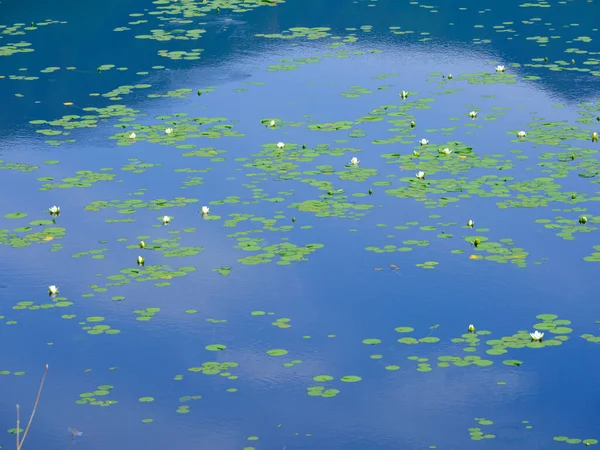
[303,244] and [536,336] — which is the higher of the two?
[303,244]

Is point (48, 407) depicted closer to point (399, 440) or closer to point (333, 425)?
point (333, 425)

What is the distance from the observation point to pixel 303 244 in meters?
6.80

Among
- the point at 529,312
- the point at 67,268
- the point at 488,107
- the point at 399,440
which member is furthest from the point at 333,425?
the point at 488,107

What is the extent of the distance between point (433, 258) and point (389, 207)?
0.90 m

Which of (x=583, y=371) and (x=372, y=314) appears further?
(x=372, y=314)

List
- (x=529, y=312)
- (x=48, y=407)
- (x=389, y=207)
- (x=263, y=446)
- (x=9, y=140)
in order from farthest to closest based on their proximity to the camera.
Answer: (x=9, y=140)
(x=389, y=207)
(x=529, y=312)
(x=48, y=407)
(x=263, y=446)

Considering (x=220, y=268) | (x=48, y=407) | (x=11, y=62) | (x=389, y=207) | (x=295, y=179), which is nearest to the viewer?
(x=48, y=407)

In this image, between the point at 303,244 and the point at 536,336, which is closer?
the point at 536,336

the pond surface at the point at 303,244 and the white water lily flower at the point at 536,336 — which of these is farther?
the white water lily flower at the point at 536,336

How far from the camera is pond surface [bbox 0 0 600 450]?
16.5 feet

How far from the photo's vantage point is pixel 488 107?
31.4 ft

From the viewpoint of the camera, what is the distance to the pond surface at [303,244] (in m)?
5.02

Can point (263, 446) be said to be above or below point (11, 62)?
below

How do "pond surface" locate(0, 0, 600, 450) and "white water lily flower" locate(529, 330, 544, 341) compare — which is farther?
"white water lily flower" locate(529, 330, 544, 341)
